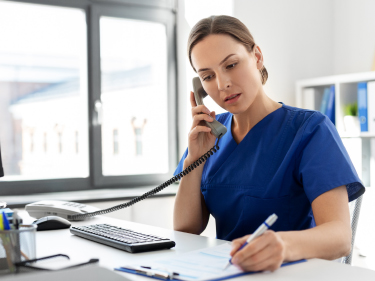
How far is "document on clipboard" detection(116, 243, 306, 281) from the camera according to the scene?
791 mm

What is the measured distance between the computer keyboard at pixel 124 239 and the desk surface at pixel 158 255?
1 cm

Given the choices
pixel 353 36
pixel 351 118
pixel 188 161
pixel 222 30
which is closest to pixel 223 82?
pixel 222 30

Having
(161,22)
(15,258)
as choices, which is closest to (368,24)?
(161,22)

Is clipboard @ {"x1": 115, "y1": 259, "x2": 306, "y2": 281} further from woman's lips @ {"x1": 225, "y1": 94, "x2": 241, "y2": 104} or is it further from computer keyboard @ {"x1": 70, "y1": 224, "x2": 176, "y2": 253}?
woman's lips @ {"x1": 225, "y1": 94, "x2": 241, "y2": 104}

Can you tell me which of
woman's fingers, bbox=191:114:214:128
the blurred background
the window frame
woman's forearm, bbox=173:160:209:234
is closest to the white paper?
woman's forearm, bbox=173:160:209:234

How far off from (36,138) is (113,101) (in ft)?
1.69

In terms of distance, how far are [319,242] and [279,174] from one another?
0.99ft

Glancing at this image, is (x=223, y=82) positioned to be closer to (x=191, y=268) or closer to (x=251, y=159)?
(x=251, y=159)

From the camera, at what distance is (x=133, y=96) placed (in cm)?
292

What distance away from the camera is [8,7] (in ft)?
8.41

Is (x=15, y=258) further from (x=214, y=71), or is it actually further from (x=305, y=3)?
(x=305, y=3)

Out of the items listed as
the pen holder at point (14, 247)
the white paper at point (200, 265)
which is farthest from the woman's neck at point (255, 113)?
the pen holder at point (14, 247)

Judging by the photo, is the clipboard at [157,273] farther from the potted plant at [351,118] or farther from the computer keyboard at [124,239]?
the potted plant at [351,118]

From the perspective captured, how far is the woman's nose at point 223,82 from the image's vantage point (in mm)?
1289
